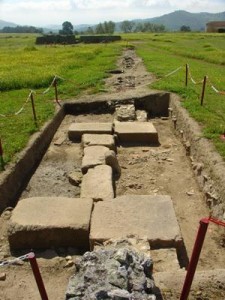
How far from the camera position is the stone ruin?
321 cm

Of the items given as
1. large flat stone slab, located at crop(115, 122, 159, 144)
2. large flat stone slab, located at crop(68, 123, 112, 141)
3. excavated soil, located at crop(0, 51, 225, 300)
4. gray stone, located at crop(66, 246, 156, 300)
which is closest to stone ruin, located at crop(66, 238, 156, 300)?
gray stone, located at crop(66, 246, 156, 300)

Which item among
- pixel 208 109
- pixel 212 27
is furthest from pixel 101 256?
pixel 212 27

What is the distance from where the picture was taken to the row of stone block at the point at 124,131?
10.1 metres

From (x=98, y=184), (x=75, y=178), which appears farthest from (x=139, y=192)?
(x=75, y=178)

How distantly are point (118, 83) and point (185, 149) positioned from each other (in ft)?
24.8

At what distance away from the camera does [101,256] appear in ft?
11.9

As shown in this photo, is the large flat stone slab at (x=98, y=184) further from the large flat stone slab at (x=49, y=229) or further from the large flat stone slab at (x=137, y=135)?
the large flat stone slab at (x=137, y=135)

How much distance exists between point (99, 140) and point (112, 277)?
20.7 feet

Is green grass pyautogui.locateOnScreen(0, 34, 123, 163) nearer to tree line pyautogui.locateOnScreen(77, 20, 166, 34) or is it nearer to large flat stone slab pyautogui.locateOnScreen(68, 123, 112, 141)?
large flat stone slab pyautogui.locateOnScreen(68, 123, 112, 141)

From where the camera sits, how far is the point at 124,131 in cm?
1021

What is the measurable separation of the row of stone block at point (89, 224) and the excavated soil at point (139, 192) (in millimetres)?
235

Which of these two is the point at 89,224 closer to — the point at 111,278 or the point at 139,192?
the point at 139,192

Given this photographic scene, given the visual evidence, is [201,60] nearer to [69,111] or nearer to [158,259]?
[69,111]

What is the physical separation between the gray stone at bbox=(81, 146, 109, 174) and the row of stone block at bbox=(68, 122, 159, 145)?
1500 millimetres
